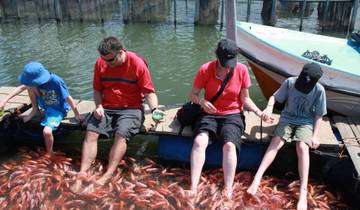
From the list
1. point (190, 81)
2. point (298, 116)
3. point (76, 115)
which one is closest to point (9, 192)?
point (76, 115)

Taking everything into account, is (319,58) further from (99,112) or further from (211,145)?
(99,112)

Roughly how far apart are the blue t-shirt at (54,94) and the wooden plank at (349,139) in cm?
448

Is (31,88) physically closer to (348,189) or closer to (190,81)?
(348,189)

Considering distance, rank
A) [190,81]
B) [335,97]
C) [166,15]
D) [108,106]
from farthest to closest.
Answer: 1. [166,15]
2. [190,81]
3. [335,97]
4. [108,106]

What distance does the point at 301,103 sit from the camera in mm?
5562

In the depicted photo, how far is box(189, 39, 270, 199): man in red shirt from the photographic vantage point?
5.28 meters

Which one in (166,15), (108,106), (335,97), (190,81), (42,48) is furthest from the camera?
(166,15)

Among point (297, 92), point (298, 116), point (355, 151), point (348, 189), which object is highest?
point (297, 92)

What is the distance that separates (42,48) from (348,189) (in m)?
12.9

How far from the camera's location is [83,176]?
18.4 feet

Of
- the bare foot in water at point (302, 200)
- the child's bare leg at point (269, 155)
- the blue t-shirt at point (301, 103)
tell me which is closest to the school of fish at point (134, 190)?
the bare foot in water at point (302, 200)

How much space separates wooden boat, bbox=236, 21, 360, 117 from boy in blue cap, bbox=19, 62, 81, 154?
4118 millimetres

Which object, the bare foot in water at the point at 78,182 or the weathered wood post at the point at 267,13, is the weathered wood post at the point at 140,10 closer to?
the weathered wood post at the point at 267,13

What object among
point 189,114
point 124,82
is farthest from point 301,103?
point 124,82
